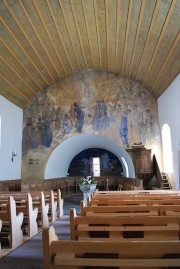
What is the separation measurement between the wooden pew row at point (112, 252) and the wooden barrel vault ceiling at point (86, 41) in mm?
8769

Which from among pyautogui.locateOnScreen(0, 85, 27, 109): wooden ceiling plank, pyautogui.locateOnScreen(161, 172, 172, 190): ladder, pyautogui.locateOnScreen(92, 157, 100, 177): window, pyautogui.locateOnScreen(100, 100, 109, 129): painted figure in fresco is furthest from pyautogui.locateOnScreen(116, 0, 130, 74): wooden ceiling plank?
pyautogui.locateOnScreen(92, 157, 100, 177): window

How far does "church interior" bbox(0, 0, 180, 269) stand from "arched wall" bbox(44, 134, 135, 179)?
0.34 feet

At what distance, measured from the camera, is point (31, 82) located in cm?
1515

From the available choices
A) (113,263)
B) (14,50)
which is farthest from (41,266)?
(14,50)

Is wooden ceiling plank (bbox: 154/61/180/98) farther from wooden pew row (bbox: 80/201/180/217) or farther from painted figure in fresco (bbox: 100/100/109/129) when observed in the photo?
wooden pew row (bbox: 80/201/180/217)

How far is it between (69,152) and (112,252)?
17472 mm

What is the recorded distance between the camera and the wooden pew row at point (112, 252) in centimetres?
171

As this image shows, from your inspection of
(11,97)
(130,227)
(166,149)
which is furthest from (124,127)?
(130,227)

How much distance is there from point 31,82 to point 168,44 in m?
8.07

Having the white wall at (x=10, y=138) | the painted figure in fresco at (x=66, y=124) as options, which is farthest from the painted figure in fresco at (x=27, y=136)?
the painted figure in fresco at (x=66, y=124)

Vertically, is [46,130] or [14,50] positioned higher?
[14,50]

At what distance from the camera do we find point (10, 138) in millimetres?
14852

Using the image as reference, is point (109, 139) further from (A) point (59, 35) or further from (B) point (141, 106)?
(A) point (59, 35)

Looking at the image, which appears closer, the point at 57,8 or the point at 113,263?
the point at 113,263
